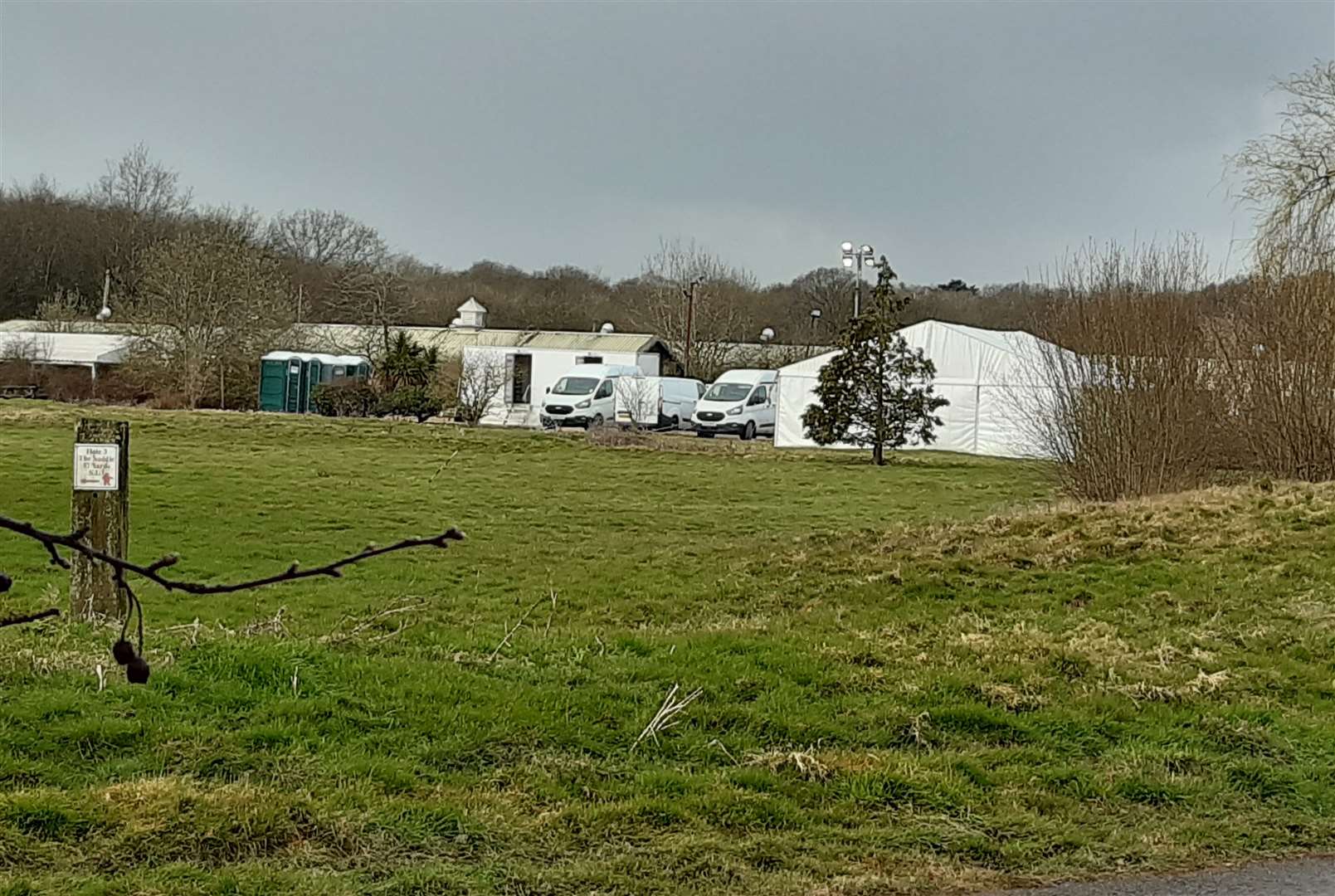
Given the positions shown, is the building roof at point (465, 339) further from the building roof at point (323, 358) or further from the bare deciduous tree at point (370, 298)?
the building roof at point (323, 358)

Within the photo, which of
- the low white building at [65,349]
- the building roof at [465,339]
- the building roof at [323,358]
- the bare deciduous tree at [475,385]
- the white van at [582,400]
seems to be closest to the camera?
the bare deciduous tree at [475,385]

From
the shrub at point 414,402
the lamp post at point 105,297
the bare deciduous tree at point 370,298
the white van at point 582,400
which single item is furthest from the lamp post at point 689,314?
the lamp post at point 105,297

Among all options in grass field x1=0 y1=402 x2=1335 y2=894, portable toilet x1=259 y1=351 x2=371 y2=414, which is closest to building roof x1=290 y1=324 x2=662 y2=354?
portable toilet x1=259 y1=351 x2=371 y2=414

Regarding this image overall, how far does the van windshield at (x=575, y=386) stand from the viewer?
4088 centimetres

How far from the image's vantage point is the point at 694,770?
16.8 ft

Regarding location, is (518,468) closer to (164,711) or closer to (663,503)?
(663,503)

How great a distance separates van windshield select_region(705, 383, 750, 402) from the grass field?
97.2 ft

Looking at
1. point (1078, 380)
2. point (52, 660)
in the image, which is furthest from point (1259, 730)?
point (1078, 380)

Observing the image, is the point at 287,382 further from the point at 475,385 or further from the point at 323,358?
the point at 475,385

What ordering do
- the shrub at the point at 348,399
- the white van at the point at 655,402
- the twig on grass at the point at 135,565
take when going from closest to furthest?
the twig on grass at the point at 135,565
the shrub at the point at 348,399
the white van at the point at 655,402

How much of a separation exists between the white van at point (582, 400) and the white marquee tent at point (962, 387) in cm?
548

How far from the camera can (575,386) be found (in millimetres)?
41156

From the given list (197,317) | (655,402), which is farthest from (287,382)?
(655,402)

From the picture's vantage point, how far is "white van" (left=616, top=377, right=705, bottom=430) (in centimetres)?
4112
